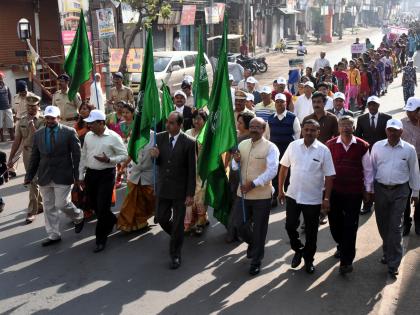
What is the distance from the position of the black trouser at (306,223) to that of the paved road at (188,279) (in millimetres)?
287

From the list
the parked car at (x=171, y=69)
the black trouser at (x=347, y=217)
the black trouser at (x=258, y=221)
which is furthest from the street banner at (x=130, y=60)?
the black trouser at (x=347, y=217)

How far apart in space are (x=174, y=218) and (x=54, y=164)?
65.8 inches

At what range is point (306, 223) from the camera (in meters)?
6.00

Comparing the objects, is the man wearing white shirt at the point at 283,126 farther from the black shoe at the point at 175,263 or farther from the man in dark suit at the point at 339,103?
the black shoe at the point at 175,263

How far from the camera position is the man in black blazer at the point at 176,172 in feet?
20.3

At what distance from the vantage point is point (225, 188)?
279 inches

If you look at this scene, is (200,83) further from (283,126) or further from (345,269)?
(345,269)

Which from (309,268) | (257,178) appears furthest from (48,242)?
(309,268)

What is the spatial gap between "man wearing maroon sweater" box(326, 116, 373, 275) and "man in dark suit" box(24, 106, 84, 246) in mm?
3036

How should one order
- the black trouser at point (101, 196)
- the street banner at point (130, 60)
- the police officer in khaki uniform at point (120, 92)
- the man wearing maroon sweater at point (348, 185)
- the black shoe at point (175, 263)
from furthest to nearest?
the street banner at point (130, 60), the police officer in khaki uniform at point (120, 92), the black trouser at point (101, 196), the black shoe at point (175, 263), the man wearing maroon sweater at point (348, 185)

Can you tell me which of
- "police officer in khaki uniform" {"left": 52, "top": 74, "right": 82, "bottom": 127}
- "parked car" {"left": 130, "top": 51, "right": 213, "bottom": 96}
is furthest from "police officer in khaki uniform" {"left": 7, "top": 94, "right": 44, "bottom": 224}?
"parked car" {"left": 130, "top": 51, "right": 213, "bottom": 96}

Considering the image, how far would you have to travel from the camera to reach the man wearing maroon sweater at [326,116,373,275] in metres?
5.96

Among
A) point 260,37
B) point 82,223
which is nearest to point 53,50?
point 82,223

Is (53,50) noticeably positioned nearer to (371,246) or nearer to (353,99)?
(353,99)
